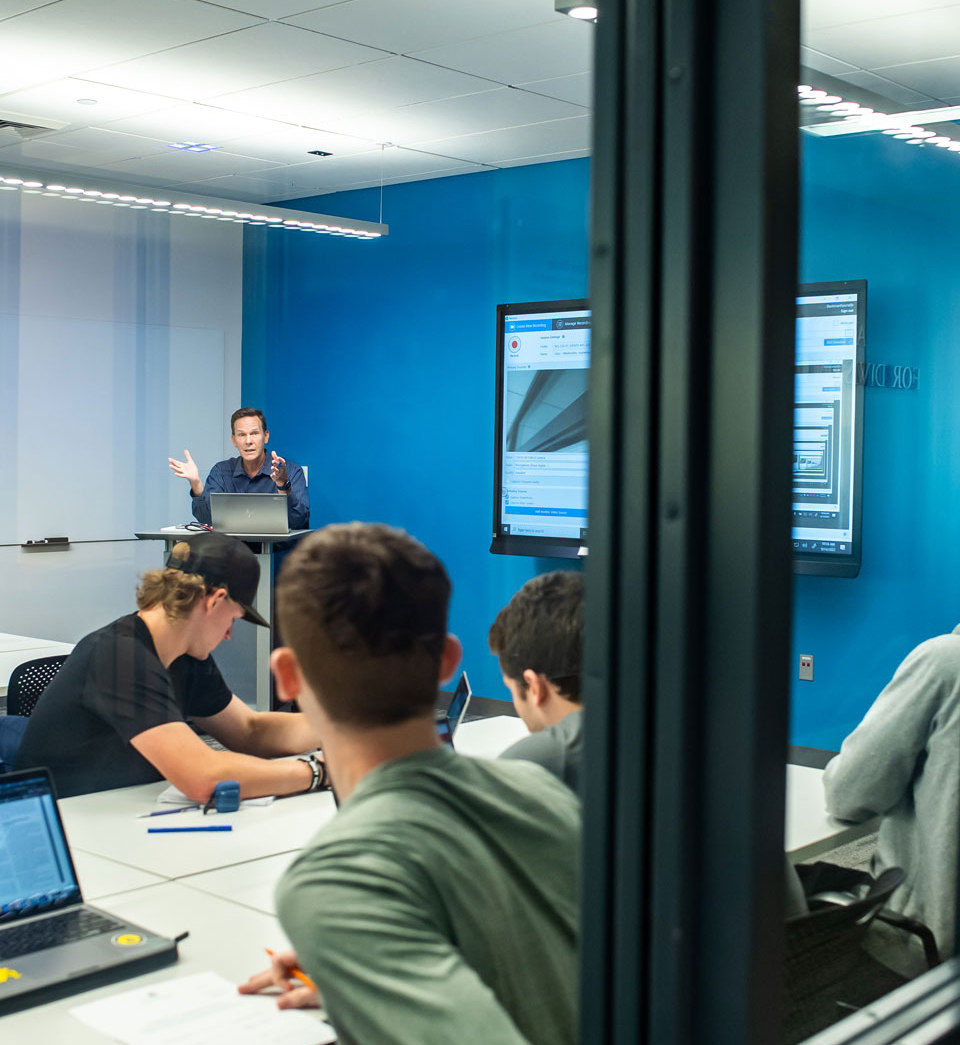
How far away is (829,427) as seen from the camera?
116 centimetres

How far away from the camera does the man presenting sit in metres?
2.71

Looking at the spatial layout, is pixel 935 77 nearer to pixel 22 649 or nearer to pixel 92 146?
pixel 22 649

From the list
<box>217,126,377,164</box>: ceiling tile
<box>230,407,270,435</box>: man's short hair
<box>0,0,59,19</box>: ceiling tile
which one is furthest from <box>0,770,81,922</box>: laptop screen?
<box>217,126,377,164</box>: ceiling tile

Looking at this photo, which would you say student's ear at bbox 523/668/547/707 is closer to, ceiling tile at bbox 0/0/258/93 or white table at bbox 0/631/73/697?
white table at bbox 0/631/73/697

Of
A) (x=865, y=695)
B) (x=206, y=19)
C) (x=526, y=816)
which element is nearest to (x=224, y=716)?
(x=865, y=695)

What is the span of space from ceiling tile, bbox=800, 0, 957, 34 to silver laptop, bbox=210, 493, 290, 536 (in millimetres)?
1420

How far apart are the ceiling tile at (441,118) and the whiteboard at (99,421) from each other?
5.13ft

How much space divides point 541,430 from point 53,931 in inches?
36.2

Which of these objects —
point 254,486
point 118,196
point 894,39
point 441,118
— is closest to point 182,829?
point 254,486

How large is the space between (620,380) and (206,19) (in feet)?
10.8

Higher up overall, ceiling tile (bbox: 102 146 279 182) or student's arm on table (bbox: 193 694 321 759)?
ceiling tile (bbox: 102 146 279 182)

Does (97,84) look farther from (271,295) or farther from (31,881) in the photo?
(31,881)

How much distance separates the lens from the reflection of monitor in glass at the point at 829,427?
3.05 ft

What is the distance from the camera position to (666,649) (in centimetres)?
84
